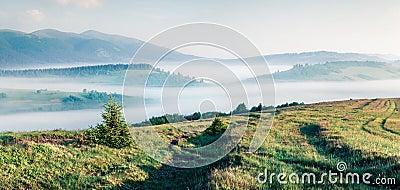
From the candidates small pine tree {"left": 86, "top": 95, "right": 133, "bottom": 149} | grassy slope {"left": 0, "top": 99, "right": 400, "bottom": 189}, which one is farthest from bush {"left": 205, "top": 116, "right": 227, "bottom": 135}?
small pine tree {"left": 86, "top": 95, "right": 133, "bottom": 149}

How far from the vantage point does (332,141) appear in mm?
25250

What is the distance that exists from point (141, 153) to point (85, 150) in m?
4.07

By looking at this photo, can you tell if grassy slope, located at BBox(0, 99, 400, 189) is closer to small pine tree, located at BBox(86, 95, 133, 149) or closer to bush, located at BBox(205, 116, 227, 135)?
small pine tree, located at BBox(86, 95, 133, 149)

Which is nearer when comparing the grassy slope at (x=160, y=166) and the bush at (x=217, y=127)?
the grassy slope at (x=160, y=166)

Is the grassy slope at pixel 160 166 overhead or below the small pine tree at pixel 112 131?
below

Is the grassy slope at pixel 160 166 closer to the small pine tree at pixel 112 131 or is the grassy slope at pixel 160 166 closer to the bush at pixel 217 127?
the small pine tree at pixel 112 131

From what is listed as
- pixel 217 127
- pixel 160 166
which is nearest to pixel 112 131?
pixel 160 166

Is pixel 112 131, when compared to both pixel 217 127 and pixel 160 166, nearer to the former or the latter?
pixel 160 166

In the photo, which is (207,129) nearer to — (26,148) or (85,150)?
(85,150)

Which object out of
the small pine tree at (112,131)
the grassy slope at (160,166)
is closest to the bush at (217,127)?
the grassy slope at (160,166)

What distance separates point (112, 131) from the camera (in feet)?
84.0

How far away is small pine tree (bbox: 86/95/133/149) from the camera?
25047 mm

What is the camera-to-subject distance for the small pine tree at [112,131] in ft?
82.2

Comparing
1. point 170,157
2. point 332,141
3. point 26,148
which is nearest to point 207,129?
point 170,157
